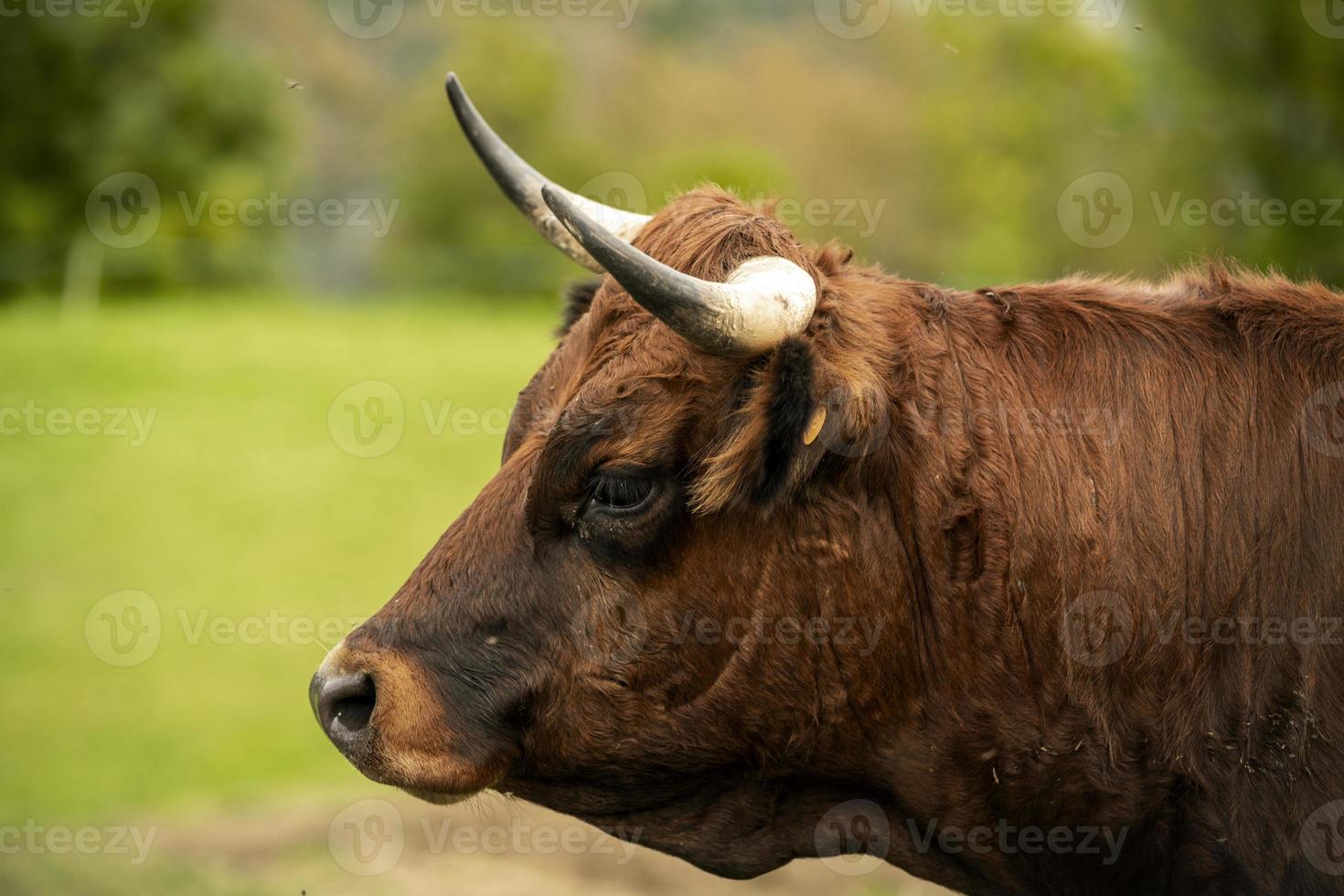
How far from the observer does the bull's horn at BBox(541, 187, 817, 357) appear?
3.13 metres

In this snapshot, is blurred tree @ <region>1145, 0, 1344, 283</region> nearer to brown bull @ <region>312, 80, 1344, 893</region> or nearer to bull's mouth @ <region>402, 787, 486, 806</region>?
brown bull @ <region>312, 80, 1344, 893</region>

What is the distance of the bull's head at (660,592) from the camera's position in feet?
11.3

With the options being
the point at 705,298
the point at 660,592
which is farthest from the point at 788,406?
the point at 660,592

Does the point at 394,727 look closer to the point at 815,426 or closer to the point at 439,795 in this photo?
the point at 439,795

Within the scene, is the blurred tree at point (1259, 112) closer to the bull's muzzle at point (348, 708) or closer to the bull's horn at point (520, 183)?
the bull's horn at point (520, 183)

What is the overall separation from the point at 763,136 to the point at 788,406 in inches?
2869

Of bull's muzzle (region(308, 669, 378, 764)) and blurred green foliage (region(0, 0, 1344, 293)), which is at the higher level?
blurred green foliage (region(0, 0, 1344, 293))

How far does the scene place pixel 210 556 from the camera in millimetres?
18125

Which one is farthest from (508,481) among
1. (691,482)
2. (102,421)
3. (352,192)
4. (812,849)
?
(352,192)

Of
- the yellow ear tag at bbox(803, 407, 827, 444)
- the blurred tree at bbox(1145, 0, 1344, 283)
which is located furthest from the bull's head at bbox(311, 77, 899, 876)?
the blurred tree at bbox(1145, 0, 1344, 283)

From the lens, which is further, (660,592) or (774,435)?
(660,592)

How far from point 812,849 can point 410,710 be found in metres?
1.25

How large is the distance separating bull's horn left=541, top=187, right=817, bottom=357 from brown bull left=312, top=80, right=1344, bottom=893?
14 mm

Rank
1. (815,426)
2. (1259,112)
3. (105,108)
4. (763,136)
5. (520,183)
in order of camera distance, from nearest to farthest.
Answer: (815,426) → (520,183) → (1259,112) → (105,108) → (763,136)
